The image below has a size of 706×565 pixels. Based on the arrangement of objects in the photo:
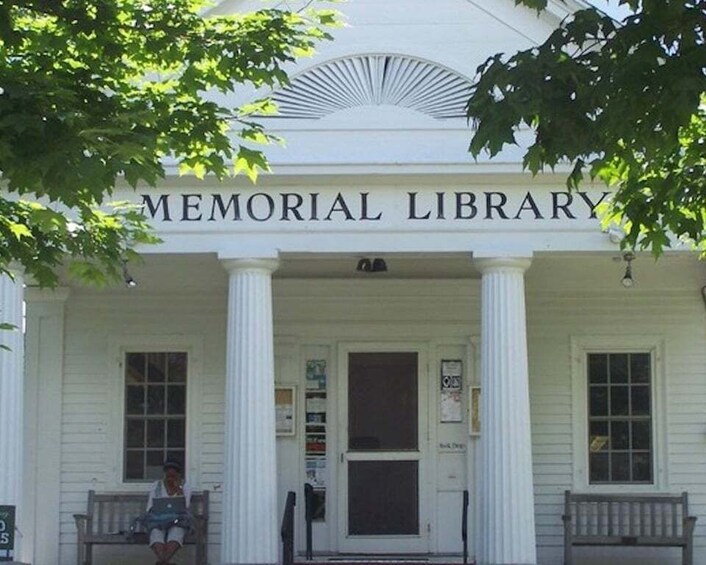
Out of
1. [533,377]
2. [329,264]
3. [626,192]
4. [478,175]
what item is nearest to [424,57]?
[478,175]

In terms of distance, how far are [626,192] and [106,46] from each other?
3239mm

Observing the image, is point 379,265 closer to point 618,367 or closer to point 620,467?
point 618,367

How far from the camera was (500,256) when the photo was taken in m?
14.4

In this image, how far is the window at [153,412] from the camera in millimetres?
17203

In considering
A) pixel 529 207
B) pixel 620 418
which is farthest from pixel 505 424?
pixel 620 418

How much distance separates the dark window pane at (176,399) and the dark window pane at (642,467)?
5.21m

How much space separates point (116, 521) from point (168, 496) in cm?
103

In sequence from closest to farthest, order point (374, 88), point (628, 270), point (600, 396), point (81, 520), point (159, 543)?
point (374, 88), point (628, 270), point (159, 543), point (81, 520), point (600, 396)

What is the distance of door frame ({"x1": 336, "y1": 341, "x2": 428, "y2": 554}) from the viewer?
16.9 m

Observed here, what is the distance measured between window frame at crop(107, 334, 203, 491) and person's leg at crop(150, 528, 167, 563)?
45.6 inches

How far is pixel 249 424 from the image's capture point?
14320 mm

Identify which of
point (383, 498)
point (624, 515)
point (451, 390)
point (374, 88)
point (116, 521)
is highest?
point (374, 88)

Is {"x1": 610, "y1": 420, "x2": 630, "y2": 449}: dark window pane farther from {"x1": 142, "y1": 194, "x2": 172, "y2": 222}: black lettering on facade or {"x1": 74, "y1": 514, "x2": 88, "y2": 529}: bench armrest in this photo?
{"x1": 74, "y1": 514, "x2": 88, "y2": 529}: bench armrest

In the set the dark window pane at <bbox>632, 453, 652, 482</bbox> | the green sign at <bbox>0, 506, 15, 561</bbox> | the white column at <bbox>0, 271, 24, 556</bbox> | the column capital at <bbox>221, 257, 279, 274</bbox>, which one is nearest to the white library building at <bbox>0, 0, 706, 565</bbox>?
the dark window pane at <bbox>632, 453, 652, 482</bbox>
